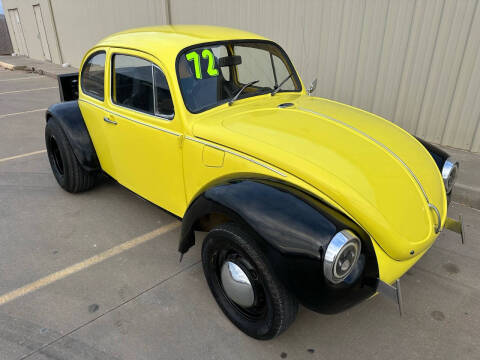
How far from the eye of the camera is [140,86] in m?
2.95

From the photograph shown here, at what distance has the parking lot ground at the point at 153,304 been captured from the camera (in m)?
2.20

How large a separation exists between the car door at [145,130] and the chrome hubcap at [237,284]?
0.78m

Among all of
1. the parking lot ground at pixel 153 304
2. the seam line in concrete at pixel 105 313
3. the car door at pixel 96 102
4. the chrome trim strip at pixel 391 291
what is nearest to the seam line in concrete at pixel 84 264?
the parking lot ground at pixel 153 304

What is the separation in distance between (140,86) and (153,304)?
1770 mm

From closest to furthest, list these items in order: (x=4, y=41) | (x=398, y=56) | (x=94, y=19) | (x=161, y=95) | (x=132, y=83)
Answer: (x=161, y=95) < (x=132, y=83) < (x=398, y=56) < (x=94, y=19) < (x=4, y=41)

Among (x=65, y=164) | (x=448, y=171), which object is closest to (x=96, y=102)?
(x=65, y=164)

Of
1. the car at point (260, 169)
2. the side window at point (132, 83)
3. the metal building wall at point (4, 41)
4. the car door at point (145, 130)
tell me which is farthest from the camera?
the metal building wall at point (4, 41)

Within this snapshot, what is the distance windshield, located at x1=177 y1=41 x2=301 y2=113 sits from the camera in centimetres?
267

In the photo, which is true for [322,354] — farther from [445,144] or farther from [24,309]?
[445,144]

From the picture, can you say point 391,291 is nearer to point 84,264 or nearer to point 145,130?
point 145,130

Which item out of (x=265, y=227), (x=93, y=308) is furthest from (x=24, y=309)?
(x=265, y=227)

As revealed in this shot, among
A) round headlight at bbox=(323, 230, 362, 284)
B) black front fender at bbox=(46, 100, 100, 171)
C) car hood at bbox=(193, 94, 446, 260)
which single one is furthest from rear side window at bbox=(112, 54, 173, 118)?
round headlight at bbox=(323, 230, 362, 284)

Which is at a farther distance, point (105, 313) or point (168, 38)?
point (168, 38)

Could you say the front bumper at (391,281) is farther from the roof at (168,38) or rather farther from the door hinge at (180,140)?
the roof at (168,38)
